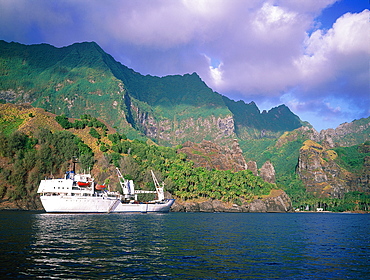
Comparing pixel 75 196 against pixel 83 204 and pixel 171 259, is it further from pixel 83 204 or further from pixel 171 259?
pixel 171 259

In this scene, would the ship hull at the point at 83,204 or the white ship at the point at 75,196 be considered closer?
the ship hull at the point at 83,204

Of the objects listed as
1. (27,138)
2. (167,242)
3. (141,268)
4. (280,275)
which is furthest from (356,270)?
(27,138)

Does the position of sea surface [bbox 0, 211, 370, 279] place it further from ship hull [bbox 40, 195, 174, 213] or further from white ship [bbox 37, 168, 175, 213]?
white ship [bbox 37, 168, 175, 213]

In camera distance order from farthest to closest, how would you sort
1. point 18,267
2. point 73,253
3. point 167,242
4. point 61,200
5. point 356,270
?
point 61,200 → point 167,242 → point 73,253 → point 356,270 → point 18,267

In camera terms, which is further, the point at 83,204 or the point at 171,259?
the point at 83,204

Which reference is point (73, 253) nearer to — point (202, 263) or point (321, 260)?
point (202, 263)

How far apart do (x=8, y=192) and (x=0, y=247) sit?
12603cm

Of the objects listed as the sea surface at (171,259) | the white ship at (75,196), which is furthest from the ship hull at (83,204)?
the sea surface at (171,259)

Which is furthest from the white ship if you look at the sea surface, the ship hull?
the sea surface

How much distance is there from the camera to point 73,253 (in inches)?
1508

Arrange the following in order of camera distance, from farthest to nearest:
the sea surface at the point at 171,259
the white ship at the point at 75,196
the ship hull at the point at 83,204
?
1. the white ship at the point at 75,196
2. the ship hull at the point at 83,204
3. the sea surface at the point at 171,259

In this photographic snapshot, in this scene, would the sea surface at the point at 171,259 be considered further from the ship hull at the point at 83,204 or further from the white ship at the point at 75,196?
the white ship at the point at 75,196

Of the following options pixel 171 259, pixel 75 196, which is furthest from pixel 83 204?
pixel 171 259

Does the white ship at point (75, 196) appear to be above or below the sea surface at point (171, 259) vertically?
above
